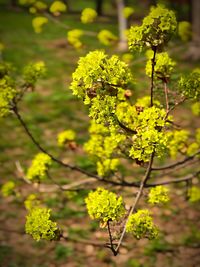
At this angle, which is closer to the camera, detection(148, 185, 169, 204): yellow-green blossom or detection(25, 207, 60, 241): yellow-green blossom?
detection(25, 207, 60, 241): yellow-green blossom

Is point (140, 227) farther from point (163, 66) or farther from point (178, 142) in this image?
point (178, 142)

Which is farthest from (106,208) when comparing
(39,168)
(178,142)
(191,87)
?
(178,142)

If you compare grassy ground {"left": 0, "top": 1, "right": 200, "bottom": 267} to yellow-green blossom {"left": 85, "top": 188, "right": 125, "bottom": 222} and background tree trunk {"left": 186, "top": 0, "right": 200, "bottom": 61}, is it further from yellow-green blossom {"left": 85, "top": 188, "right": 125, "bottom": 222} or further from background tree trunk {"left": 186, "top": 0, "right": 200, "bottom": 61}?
Result: background tree trunk {"left": 186, "top": 0, "right": 200, "bottom": 61}

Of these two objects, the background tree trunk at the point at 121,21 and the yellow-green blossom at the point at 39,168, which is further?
the background tree trunk at the point at 121,21

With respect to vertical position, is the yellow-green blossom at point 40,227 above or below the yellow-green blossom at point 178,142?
below

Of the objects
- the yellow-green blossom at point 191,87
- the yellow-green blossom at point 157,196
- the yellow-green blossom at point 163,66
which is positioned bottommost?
the yellow-green blossom at point 157,196

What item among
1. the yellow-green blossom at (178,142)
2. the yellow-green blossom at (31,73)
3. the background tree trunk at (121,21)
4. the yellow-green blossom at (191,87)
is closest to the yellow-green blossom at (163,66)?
the yellow-green blossom at (191,87)

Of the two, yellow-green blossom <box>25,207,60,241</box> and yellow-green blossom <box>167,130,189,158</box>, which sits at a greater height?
yellow-green blossom <box>167,130,189,158</box>

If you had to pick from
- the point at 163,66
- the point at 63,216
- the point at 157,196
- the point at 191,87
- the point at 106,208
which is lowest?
the point at 106,208

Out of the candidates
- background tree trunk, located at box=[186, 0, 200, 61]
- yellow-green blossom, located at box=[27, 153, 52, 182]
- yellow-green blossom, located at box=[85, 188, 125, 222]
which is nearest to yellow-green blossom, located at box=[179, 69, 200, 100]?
yellow-green blossom, located at box=[85, 188, 125, 222]

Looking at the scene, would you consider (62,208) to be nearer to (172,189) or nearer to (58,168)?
(58,168)

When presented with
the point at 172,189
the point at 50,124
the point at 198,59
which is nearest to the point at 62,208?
the point at 172,189

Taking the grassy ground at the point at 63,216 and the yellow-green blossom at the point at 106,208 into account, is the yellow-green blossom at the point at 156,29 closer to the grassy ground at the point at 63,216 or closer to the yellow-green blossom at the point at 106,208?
the yellow-green blossom at the point at 106,208

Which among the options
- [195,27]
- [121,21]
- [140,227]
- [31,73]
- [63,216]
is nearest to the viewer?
[140,227]
